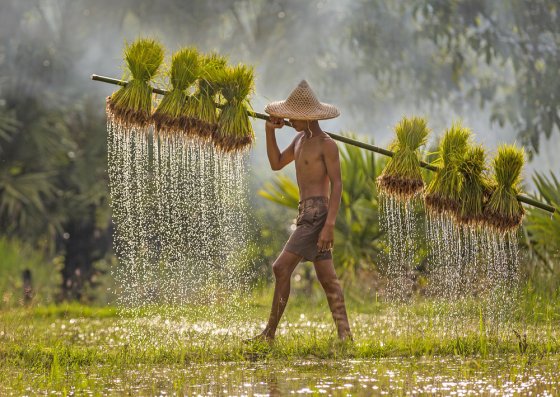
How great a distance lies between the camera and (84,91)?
2141 centimetres

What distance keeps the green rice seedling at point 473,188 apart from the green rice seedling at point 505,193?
0.21 ft

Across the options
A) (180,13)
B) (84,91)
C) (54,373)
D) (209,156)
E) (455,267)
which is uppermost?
(180,13)

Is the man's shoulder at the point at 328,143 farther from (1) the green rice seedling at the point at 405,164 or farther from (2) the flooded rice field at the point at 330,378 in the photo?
(2) the flooded rice field at the point at 330,378

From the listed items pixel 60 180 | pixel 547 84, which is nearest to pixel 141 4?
pixel 60 180

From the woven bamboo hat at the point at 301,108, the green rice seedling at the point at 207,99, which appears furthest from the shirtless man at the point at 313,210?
the green rice seedling at the point at 207,99

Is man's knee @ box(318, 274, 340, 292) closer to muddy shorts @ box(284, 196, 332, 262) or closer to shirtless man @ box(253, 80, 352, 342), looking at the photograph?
shirtless man @ box(253, 80, 352, 342)

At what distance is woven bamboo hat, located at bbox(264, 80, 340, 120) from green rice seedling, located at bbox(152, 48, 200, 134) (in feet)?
1.91

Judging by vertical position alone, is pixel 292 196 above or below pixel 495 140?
below

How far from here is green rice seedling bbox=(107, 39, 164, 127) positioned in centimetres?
786

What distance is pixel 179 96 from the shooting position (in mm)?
7980

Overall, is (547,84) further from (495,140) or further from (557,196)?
(557,196)

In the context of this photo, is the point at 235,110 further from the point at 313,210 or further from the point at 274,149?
the point at 313,210

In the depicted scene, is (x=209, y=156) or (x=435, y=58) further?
(x=435, y=58)

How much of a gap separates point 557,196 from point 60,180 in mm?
10738
